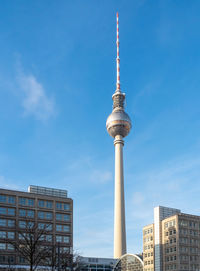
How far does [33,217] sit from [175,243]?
3960 cm

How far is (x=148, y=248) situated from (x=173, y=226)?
50.9 ft

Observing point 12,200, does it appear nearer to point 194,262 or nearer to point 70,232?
point 70,232

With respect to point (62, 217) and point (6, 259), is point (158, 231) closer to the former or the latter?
point (62, 217)

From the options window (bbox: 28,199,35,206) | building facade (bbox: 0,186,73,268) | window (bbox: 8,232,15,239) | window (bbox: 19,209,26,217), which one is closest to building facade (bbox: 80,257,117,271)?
building facade (bbox: 0,186,73,268)

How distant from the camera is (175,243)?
105375 mm

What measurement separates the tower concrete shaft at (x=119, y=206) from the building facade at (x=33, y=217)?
233ft

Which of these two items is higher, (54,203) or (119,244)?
(54,203)

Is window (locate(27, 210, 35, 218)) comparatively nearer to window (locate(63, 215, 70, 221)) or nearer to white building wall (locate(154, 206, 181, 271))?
window (locate(63, 215, 70, 221))

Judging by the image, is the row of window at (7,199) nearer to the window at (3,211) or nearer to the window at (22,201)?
the window at (3,211)

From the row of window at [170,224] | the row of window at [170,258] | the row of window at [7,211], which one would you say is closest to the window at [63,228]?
the row of window at [7,211]

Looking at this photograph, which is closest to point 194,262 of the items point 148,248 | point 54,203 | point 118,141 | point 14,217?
point 148,248

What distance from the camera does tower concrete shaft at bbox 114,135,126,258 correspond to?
160 metres

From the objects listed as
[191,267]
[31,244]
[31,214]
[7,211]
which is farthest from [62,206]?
[31,244]

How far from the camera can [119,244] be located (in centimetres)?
16050
